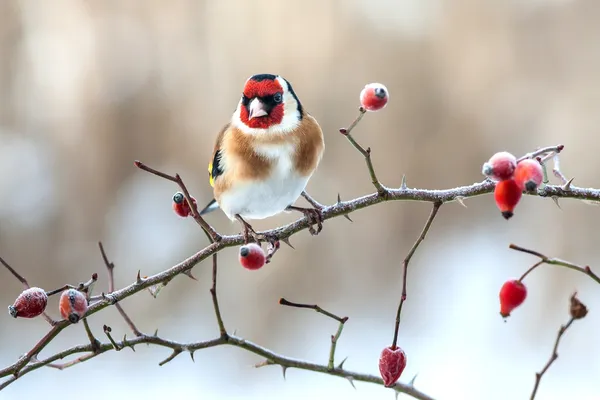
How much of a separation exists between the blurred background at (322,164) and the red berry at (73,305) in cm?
120

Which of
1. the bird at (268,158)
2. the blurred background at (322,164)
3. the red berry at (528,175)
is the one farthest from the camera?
the blurred background at (322,164)

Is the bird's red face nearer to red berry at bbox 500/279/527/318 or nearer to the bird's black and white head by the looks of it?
the bird's black and white head

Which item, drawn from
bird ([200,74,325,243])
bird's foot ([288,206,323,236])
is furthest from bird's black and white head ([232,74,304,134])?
bird's foot ([288,206,323,236])

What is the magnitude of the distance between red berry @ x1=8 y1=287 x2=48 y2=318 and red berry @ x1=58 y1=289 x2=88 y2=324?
0.03 metres

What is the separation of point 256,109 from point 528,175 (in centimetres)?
31

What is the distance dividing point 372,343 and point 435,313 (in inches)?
8.3

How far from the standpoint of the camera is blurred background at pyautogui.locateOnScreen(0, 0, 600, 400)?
177cm

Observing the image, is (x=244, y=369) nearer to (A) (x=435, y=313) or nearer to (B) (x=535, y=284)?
(A) (x=435, y=313)

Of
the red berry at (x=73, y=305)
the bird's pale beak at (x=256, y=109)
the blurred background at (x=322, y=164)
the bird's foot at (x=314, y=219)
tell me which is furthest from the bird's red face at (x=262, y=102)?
the blurred background at (x=322, y=164)

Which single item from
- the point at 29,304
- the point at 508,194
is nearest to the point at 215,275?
the point at 29,304

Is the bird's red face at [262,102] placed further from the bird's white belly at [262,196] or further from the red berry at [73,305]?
the red berry at [73,305]

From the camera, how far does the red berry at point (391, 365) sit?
0.55 meters

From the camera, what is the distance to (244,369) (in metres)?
1.88

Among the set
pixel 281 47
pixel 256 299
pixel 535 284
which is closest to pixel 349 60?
pixel 281 47
